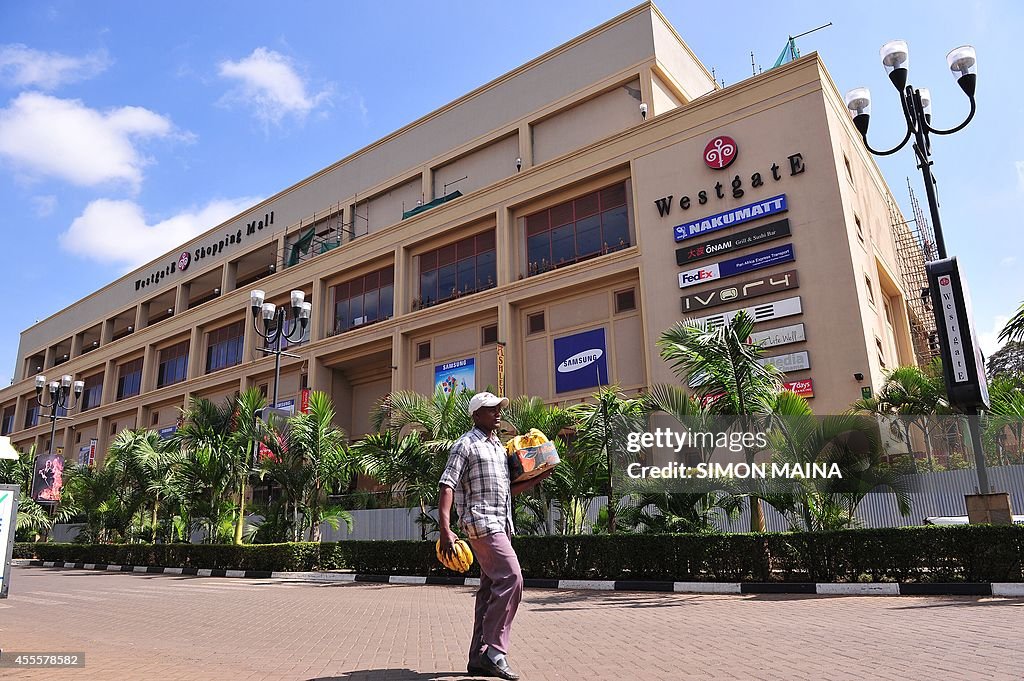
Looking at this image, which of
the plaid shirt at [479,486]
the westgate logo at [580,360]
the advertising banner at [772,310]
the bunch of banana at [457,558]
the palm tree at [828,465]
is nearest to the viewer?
the bunch of banana at [457,558]

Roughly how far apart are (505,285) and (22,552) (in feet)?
76.8

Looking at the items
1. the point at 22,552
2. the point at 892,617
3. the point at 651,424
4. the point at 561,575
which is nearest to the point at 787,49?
the point at 651,424

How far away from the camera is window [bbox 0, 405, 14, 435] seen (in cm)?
5909

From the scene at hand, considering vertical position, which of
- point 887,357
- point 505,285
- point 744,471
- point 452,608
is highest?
point 505,285

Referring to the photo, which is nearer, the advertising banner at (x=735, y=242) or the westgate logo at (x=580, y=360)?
the advertising banner at (x=735, y=242)

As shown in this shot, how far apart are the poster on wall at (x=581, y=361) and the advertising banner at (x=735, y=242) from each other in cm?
428

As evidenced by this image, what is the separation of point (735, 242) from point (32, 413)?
56.6 m

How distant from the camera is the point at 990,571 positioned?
844 centimetres

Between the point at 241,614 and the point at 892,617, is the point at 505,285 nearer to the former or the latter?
the point at 241,614

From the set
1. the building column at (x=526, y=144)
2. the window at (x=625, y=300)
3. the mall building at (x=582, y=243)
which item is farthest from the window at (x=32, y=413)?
the window at (x=625, y=300)

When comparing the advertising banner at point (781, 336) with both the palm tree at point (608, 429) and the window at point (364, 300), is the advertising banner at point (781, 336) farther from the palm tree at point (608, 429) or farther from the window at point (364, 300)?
the window at point (364, 300)

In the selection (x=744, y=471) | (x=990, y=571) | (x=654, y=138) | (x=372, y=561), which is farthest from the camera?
(x=654, y=138)

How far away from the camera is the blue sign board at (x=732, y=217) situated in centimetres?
2122

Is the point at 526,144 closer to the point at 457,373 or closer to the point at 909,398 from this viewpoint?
the point at 457,373
